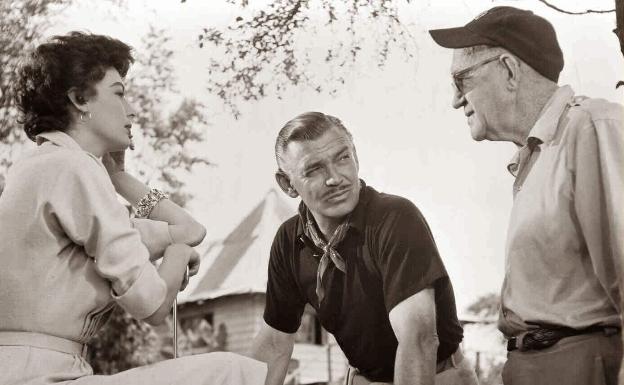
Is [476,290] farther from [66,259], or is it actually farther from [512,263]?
[66,259]

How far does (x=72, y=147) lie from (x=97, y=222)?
28cm

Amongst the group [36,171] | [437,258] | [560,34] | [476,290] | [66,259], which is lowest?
[476,290]

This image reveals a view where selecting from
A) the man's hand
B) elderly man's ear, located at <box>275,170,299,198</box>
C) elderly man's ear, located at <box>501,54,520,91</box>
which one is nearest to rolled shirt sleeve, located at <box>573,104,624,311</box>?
elderly man's ear, located at <box>501,54,520,91</box>

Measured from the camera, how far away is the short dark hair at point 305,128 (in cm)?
288

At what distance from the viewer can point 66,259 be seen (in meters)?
2.06

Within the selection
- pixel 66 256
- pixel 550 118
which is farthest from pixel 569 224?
pixel 66 256

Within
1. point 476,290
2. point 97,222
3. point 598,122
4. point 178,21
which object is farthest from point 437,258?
point 178,21

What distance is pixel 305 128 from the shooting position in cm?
289

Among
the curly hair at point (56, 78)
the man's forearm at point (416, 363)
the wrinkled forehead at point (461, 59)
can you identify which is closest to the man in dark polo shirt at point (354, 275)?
the man's forearm at point (416, 363)

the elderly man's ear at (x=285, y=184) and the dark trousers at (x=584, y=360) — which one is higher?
→ the elderly man's ear at (x=285, y=184)

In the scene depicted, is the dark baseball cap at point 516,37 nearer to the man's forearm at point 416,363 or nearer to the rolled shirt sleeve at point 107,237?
the man's forearm at point 416,363

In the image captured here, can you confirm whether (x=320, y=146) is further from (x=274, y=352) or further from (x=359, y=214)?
(x=274, y=352)

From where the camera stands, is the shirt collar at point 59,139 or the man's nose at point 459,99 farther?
the man's nose at point 459,99

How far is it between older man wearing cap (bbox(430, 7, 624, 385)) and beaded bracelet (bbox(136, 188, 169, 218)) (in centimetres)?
95
